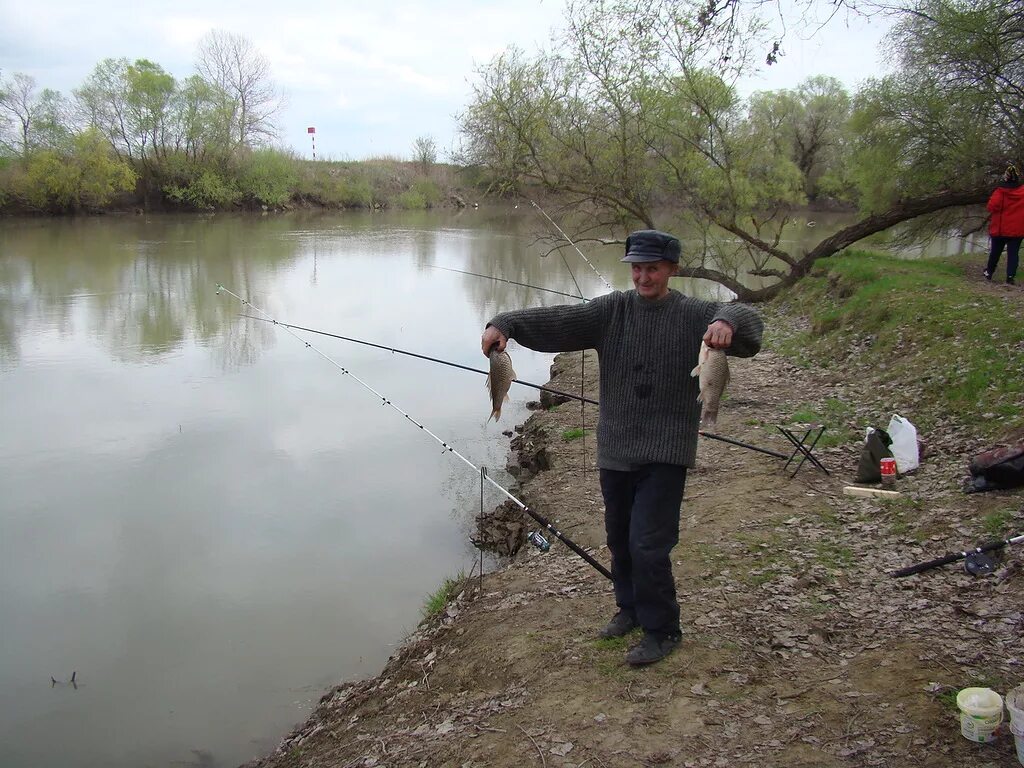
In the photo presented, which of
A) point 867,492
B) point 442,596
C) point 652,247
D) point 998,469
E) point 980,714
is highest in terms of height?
point 652,247

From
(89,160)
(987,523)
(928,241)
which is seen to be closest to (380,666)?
(987,523)

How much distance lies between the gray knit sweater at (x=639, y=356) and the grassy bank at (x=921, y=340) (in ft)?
13.6

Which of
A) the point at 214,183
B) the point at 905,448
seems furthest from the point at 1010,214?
the point at 214,183

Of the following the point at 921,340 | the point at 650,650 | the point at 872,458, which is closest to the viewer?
the point at 650,650

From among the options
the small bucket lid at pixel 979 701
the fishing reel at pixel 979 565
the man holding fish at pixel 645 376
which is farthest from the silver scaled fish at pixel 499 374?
the fishing reel at pixel 979 565

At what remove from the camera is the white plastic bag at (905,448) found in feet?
20.7

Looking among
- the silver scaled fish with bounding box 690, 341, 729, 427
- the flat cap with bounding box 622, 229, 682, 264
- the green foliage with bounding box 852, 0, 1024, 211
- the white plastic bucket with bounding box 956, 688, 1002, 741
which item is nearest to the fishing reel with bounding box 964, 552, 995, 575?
the white plastic bucket with bounding box 956, 688, 1002, 741

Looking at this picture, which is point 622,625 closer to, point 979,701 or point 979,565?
point 979,701

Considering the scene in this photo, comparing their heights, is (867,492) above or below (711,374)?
below

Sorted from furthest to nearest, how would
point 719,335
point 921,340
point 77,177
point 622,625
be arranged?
point 77,177 < point 921,340 < point 622,625 < point 719,335

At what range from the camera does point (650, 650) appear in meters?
3.88

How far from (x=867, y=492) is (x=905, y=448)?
0.59 metres

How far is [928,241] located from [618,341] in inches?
683

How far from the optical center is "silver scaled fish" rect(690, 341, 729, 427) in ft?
10.5
